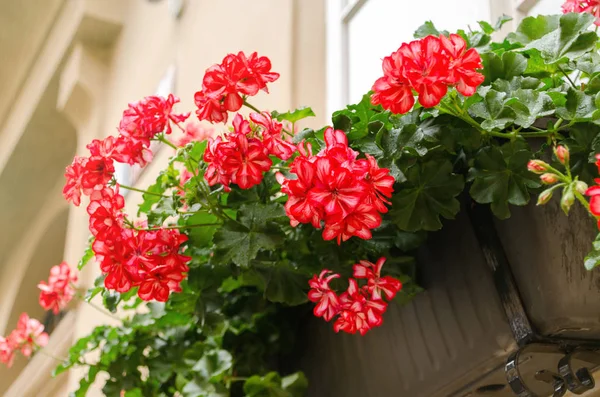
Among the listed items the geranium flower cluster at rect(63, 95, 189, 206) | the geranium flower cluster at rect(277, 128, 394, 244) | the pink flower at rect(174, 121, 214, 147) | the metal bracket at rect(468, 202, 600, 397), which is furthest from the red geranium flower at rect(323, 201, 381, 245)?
the pink flower at rect(174, 121, 214, 147)

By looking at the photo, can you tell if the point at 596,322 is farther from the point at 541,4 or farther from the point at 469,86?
the point at 541,4

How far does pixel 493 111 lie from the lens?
3.11ft

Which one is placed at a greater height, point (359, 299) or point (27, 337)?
point (359, 299)

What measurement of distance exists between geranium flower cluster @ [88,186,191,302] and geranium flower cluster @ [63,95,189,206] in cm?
3

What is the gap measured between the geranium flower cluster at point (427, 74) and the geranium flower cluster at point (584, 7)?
24cm

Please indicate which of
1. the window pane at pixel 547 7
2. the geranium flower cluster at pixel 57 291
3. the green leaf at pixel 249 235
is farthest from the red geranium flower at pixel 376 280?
the geranium flower cluster at pixel 57 291

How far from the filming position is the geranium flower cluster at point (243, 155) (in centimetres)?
99

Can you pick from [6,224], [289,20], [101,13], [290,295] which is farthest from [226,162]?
[6,224]

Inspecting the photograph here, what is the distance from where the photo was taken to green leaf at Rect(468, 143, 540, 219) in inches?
37.4

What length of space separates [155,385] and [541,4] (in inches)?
35.9

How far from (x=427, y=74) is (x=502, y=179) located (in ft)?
0.53

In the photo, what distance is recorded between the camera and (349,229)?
2.90ft

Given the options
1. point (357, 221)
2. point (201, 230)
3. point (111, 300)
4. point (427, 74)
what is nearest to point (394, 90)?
point (427, 74)

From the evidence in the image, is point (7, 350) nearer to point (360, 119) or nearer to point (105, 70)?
point (360, 119)
